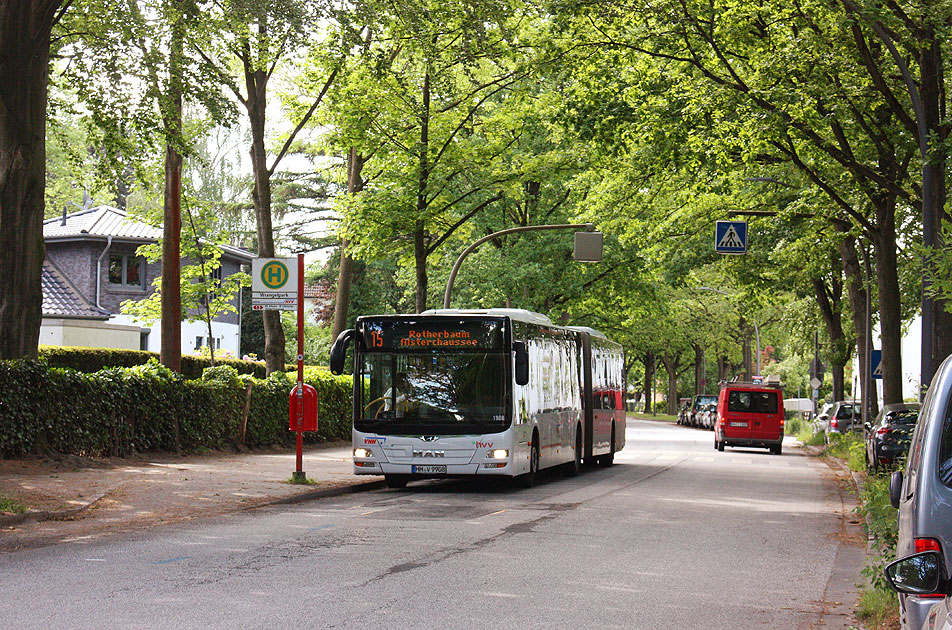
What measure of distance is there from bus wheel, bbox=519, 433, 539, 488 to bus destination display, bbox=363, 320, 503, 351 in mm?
2311

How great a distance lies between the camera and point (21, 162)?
18312mm

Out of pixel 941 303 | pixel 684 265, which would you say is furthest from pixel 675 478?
pixel 684 265

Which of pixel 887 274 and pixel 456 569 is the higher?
pixel 887 274

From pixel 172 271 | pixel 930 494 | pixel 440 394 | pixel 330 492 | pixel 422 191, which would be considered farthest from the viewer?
pixel 422 191

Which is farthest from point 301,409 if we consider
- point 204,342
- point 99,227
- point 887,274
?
point 204,342

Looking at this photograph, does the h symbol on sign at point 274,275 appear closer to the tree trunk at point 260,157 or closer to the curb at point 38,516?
the curb at point 38,516

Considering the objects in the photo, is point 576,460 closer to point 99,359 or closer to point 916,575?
point 99,359

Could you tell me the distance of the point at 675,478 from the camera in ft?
78.7

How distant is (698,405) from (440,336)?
51.0 m

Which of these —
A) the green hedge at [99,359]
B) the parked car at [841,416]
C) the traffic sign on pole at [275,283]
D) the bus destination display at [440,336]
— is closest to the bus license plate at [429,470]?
the bus destination display at [440,336]

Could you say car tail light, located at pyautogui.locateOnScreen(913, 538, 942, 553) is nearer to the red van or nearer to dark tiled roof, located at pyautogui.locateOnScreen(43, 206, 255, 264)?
the red van

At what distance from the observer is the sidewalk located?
42.3 ft

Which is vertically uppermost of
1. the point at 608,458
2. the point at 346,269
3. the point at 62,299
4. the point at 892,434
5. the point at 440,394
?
the point at 62,299

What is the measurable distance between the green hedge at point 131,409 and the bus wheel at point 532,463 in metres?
7.04
